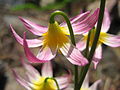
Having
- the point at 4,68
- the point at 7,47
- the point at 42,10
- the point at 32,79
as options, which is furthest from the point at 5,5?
the point at 32,79

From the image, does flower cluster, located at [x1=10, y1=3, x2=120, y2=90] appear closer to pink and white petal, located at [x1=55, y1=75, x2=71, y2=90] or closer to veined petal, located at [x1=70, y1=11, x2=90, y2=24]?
veined petal, located at [x1=70, y1=11, x2=90, y2=24]

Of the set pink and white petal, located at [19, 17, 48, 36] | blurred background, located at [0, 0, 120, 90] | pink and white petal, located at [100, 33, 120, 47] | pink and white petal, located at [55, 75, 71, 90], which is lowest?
blurred background, located at [0, 0, 120, 90]

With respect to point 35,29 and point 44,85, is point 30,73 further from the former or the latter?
point 35,29

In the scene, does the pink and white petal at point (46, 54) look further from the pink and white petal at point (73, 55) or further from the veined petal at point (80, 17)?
the veined petal at point (80, 17)

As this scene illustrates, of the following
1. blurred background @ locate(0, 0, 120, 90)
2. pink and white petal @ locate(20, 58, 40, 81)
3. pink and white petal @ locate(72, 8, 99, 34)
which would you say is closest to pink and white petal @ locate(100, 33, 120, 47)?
pink and white petal @ locate(72, 8, 99, 34)

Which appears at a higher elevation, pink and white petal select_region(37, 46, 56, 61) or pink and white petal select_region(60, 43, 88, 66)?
pink and white petal select_region(60, 43, 88, 66)

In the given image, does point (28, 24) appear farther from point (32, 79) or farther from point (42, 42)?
point (32, 79)

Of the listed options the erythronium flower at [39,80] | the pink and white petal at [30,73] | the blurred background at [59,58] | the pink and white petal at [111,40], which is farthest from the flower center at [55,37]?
the blurred background at [59,58]
